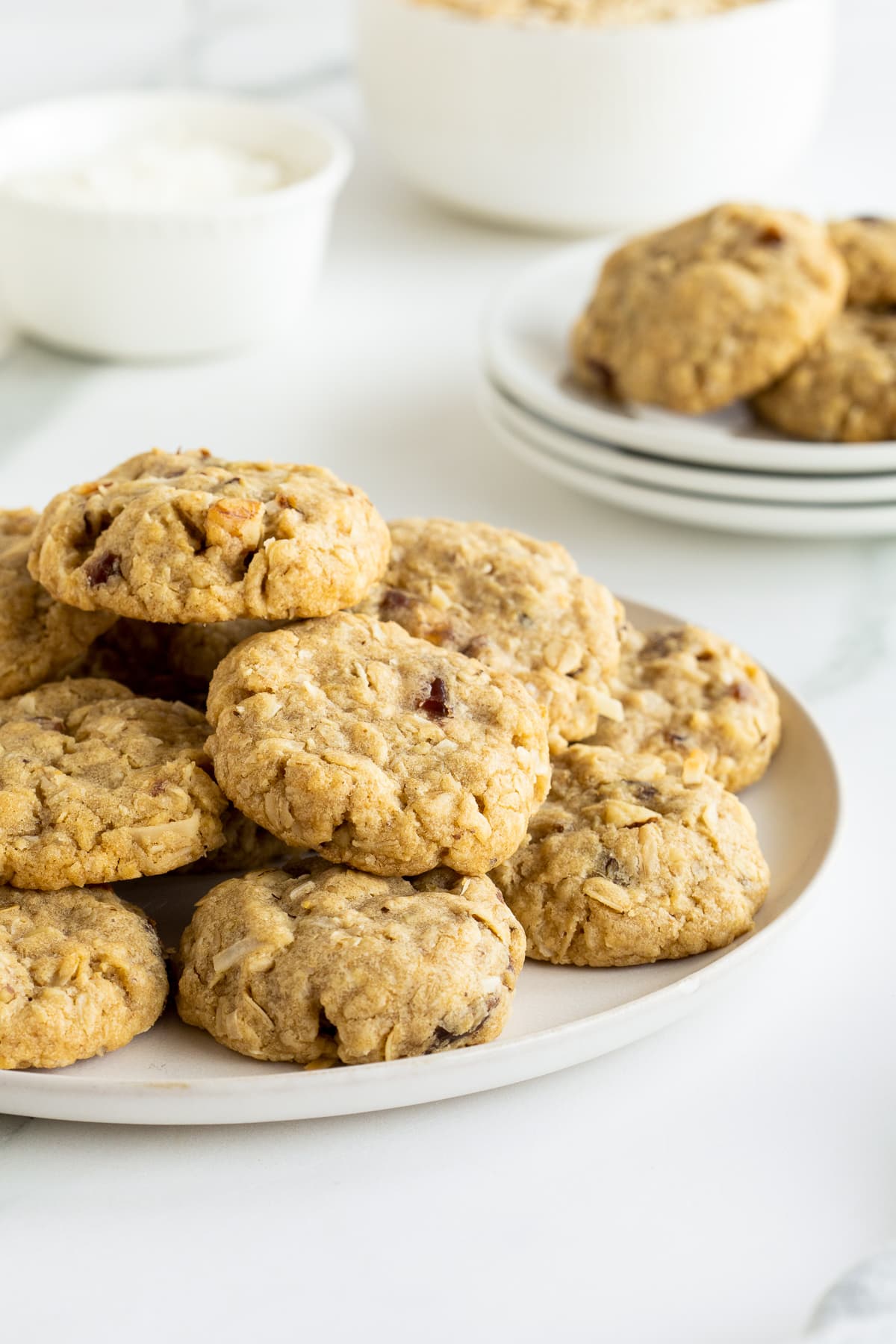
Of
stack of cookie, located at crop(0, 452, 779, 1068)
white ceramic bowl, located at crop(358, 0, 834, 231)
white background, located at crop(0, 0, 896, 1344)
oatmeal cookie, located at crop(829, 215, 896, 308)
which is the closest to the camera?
white background, located at crop(0, 0, 896, 1344)

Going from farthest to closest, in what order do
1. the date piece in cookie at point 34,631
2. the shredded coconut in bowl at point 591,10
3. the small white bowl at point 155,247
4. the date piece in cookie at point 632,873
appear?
1. the shredded coconut in bowl at point 591,10
2. the small white bowl at point 155,247
3. the date piece in cookie at point 34,631
4. the date piece in cookie at point 632,873

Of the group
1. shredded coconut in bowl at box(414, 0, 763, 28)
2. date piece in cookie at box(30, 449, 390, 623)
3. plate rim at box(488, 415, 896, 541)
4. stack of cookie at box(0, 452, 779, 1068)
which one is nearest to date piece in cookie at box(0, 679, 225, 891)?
stack of cookie at box(0, 452, 779, 1068)

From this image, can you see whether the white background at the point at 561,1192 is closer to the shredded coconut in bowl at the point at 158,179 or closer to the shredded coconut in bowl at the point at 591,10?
the shredded coconut in bowl at the point at 158,179

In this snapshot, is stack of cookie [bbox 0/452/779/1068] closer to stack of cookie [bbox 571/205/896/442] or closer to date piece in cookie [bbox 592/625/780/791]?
date piece in cookie [bbox 592/625/780/791]

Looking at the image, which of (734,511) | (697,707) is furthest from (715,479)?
(697,707)

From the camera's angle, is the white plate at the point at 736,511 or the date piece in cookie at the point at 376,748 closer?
the date piece in cookie at the point at 376,748

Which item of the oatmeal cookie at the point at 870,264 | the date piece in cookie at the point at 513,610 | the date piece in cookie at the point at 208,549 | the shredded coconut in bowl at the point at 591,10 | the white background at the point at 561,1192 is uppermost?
the shredded coconut in bowl at the point at 591,10

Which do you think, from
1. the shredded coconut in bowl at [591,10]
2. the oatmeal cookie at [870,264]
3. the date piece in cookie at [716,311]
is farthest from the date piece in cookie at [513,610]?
the shredded coconut in bowl at [591,10]

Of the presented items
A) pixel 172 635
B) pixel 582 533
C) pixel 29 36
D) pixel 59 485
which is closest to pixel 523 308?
pixel 582 533
